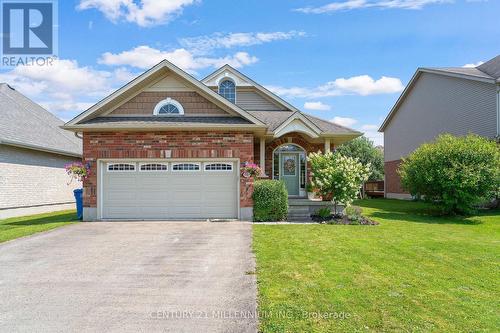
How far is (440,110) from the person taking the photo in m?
23.5

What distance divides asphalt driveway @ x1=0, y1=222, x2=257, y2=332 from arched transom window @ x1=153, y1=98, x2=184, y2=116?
5.13 metres

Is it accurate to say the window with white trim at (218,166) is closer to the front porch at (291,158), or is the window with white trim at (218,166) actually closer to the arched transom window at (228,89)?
the front porch at (291,158)

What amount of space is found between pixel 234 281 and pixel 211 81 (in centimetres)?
1380

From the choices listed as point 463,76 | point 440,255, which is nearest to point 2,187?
point 440,255

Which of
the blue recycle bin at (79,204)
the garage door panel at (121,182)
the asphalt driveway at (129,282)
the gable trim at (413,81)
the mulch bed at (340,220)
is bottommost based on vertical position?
the asphalt driveway at (129,282)

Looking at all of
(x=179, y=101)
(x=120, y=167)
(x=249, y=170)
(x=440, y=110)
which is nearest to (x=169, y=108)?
(x=179, y=101)

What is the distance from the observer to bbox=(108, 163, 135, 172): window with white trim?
47.0 feet

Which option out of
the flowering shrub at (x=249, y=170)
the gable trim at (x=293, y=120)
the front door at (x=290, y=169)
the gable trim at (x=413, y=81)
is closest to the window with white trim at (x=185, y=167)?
the flowering shrub at (x=249, y=170)

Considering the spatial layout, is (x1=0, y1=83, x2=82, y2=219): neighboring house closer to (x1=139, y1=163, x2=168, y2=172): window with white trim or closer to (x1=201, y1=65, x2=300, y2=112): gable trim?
(x1=139, y1=163, x2=168, y2=172): window with white trim

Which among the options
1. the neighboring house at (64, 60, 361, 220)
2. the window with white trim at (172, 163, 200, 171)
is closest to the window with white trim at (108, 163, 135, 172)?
the neighboring house at (64, 60, 361, 220)

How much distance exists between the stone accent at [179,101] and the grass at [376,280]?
208 inches

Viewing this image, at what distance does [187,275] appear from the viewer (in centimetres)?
725

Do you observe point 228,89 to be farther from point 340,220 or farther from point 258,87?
point 340,220

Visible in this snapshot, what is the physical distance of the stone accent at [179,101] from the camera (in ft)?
48.3
